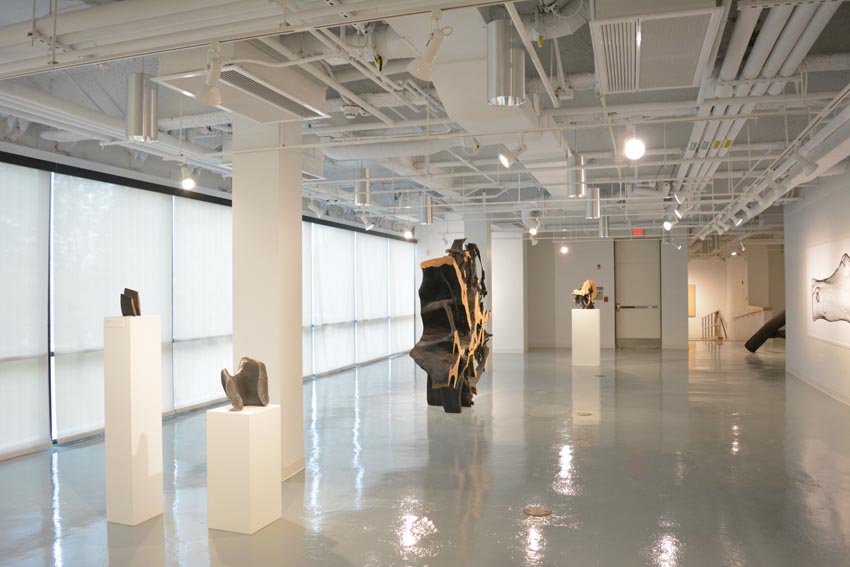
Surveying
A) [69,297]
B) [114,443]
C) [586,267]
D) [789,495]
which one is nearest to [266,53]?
[114,443]

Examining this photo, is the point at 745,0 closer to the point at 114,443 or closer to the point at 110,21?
the point at 110,21

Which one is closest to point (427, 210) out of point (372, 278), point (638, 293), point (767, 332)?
point (372, 278)

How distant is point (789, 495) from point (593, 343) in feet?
28.3

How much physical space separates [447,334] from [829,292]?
6.65m

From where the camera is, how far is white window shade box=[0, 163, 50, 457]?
6.69 meters

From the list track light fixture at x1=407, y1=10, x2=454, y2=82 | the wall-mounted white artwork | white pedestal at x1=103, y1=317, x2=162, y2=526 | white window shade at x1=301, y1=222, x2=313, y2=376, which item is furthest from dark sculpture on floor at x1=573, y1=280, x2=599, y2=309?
track light fixture at x1=407, y1=10, x2=454, y2=82

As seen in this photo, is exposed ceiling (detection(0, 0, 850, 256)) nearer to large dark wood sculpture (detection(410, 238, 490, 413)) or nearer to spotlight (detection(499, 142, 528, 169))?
spotlight (detection(499, 142, 528, 169))

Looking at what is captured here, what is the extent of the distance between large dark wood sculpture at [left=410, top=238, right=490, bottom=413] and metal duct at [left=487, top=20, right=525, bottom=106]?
2.70 metres

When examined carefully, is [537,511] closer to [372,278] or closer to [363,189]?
[363,189]

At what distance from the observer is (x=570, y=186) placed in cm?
816

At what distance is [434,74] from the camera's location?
5.02m

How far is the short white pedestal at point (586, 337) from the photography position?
13.7 m

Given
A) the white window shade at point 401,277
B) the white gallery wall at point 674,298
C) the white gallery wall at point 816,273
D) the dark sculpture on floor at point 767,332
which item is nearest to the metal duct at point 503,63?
the white gallery wall at point 816,273

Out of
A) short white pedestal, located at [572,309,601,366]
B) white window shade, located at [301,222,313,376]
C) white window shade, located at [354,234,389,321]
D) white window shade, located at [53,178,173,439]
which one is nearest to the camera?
white window shade, located at [53,178,173,439]
